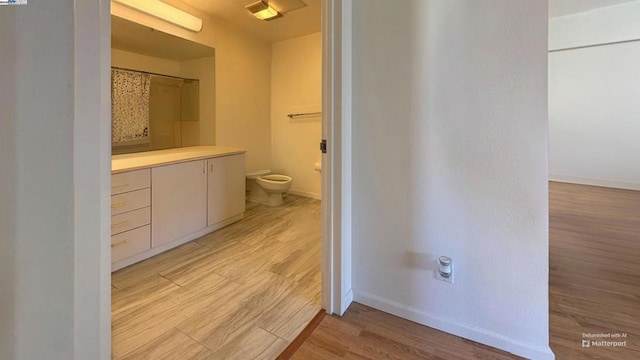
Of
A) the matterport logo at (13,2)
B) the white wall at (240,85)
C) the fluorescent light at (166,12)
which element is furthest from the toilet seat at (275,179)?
the matterport logo at (13,2)

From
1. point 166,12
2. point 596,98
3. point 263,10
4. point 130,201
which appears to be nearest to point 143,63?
point 166,12

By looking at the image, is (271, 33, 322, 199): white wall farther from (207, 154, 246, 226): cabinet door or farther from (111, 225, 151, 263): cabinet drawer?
(111, 225, 151, 263): cabinet drawer

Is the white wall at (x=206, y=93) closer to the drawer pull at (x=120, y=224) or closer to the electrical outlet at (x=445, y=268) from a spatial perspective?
the drawer pull at (x=120, y=224)

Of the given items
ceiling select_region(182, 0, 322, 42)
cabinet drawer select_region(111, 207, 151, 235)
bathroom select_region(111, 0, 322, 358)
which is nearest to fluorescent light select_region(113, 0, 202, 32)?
bathroom select_region(111, 0, 322, 358)

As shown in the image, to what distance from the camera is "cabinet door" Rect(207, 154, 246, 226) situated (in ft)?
8.67

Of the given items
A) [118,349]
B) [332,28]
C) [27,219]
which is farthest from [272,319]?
[332,28]

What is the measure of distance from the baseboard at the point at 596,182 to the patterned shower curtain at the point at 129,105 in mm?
7063

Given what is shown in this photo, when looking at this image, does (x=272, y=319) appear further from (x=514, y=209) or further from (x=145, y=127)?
(x=145, y=127)

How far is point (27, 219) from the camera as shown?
1.32ft

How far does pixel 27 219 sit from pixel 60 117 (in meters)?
0.17

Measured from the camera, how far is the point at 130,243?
79.4 inches

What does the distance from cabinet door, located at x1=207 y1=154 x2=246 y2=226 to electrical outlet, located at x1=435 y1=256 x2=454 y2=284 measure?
212 centimetres

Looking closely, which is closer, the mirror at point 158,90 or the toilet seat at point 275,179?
Result: the mirror at point 158,90

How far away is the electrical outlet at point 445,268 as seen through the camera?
1332mm
